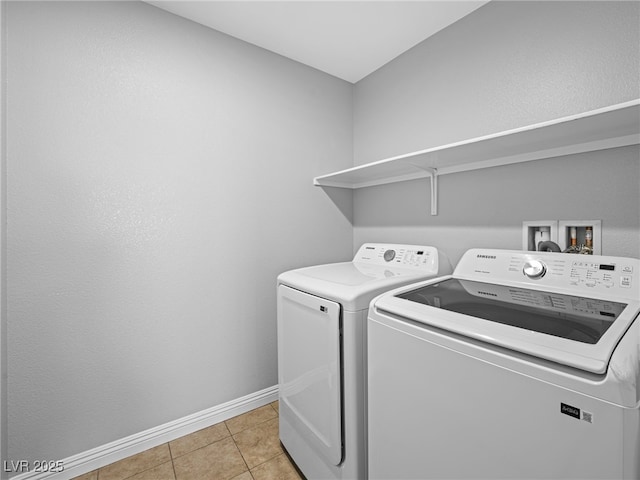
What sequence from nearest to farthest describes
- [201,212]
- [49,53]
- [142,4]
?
[49,53], [142,4], [201,212]

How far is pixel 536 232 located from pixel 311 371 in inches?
51.4

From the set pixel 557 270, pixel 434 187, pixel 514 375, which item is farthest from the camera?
pixel 434 187

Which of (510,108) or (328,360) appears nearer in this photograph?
(328,360)

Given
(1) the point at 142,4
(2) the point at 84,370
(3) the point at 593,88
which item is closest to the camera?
(3) the point at 593,88

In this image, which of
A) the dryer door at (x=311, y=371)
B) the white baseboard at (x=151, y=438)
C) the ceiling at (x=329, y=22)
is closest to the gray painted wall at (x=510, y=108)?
the ceiling at (x=329, y=22)

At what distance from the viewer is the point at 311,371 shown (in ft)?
4.37

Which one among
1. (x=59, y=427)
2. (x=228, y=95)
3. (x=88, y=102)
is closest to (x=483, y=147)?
(x=228, y=95)

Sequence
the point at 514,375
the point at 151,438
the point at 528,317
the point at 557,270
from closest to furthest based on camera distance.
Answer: the point at 514,375 < the point at 528,317 < the point at 557,270 < the point at 151,438

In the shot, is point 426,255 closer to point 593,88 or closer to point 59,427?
point 593,88

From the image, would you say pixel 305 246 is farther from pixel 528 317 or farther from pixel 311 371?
pixel 528 317

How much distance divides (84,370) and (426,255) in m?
1.92

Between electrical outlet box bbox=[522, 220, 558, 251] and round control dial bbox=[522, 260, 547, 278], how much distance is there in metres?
0.18

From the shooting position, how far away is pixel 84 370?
144cm

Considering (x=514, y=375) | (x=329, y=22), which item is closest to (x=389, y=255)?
(x=514, y=375)
